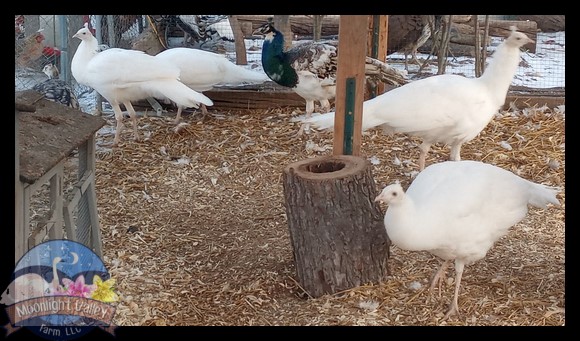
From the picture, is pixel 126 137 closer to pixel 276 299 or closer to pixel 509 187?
pixel 276 299

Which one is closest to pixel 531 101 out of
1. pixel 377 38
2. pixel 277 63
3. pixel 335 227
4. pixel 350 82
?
pixel 377 38

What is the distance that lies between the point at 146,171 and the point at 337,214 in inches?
88.4

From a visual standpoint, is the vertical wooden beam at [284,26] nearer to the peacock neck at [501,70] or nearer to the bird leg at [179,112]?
the bird leg at [179,112]

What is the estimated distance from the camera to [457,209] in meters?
3.22

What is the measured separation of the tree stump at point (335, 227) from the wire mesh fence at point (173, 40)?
2.67 meters

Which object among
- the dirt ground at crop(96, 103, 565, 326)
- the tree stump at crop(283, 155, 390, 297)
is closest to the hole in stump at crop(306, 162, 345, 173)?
the tree stump at crop(283, 155, 390, 297)

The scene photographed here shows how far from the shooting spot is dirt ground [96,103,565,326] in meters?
3.38

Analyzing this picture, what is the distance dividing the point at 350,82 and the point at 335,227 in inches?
26.8

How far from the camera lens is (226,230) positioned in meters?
4.31

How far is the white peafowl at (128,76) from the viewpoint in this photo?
550cm

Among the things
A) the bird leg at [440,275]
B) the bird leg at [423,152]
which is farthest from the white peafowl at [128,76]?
the bird leg at [440,275]

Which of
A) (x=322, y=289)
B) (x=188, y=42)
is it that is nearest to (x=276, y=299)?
(x=322, y=289)

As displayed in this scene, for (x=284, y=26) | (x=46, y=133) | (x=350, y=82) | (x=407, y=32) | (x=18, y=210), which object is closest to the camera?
(x=18, y=210)

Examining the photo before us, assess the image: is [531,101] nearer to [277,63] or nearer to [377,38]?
[377,38]
